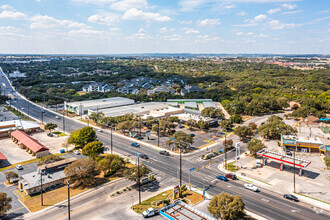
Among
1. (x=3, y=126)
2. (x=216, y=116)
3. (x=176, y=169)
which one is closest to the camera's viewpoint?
(x=176, y=169)

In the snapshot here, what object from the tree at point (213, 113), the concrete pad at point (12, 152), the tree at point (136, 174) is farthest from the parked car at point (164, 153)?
the tree at point (213, 113)

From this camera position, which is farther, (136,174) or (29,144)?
(29,144)

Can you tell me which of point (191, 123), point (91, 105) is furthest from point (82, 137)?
point (91, 105)

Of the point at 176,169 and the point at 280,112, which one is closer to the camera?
the point at 176,169

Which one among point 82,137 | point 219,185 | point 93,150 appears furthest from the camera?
point 82,137

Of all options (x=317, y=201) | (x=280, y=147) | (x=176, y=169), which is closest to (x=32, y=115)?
(x=176, y=169)

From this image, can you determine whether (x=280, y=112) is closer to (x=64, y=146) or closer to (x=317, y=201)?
(x=317, y=201)

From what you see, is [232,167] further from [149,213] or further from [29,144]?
[29,144]

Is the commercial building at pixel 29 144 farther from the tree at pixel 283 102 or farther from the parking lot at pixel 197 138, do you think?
the tree at pixel 283 102
